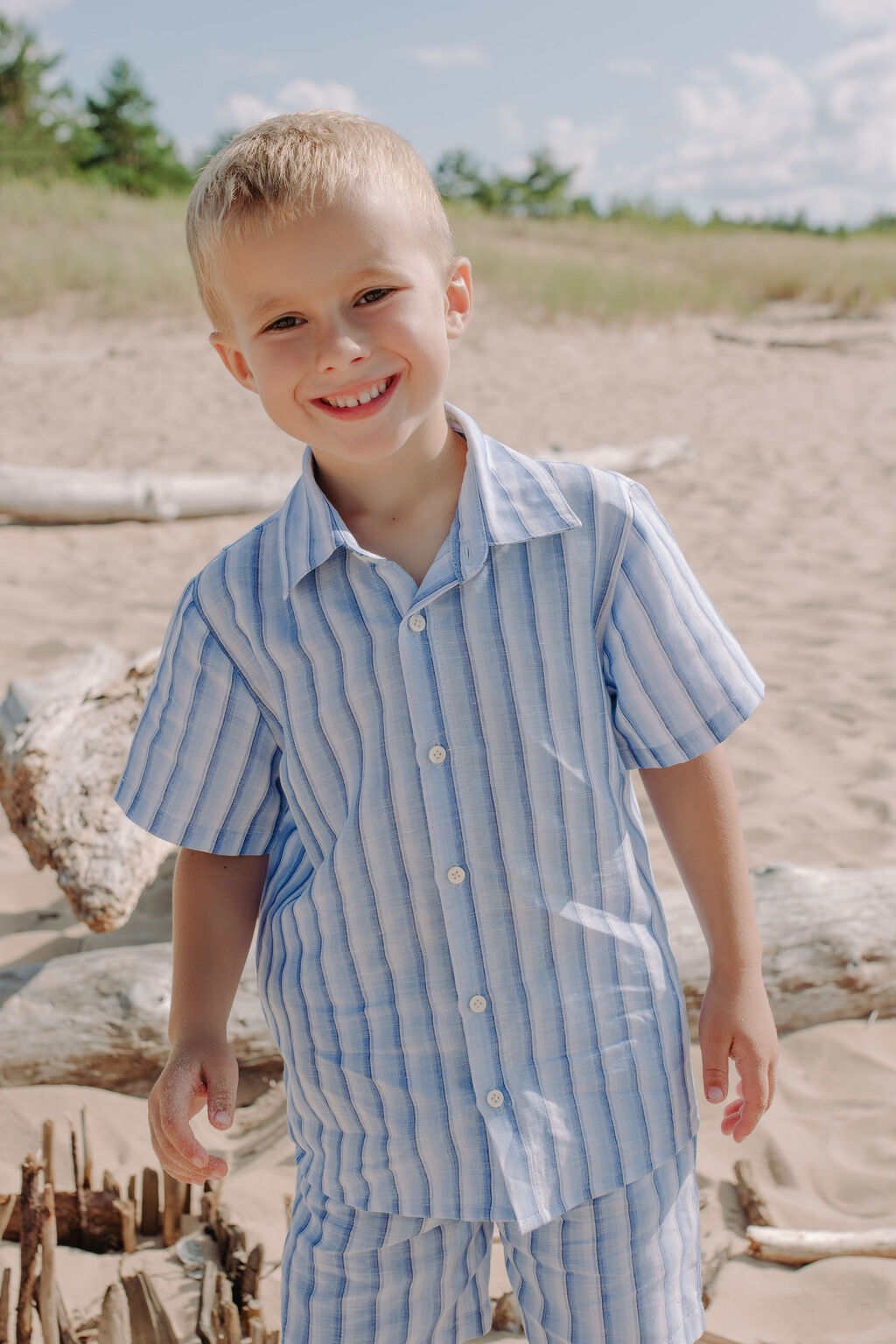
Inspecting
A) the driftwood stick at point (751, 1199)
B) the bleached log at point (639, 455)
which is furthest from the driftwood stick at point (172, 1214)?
the bleached log at point (639, 455)

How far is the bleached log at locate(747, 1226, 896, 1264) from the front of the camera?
1773 mm

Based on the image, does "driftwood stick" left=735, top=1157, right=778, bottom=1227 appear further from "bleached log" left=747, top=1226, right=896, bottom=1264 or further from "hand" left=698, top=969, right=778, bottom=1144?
"hand" left=698, top=969, right=778, bottom=1144

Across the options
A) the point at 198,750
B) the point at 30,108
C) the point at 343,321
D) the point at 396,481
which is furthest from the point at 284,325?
the point at 30,108

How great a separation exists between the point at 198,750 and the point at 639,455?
21.7 feet

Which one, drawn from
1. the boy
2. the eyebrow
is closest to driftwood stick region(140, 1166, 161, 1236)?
the boy

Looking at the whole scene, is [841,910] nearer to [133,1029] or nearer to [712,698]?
[712,698]

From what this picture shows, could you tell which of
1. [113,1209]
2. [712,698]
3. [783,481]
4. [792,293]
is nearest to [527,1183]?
[712,698]

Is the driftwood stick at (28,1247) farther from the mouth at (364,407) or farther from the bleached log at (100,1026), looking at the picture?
the mouth at (364,407)

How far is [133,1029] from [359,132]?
1.70 metres

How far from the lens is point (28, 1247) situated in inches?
61.4

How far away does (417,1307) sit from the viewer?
1.23 metres

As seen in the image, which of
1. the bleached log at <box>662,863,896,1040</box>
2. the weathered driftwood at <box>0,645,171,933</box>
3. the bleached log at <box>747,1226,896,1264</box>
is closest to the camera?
the bleached log at <box>747,1226,896,1264</box>

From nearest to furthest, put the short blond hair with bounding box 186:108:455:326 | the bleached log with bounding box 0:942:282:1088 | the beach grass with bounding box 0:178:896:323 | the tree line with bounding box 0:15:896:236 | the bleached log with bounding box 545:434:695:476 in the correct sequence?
the short blond hair with bounding box 186:108:455:326
the bleached log with bounding box 0:942:282:1088
the bleached log with bounding box 545:434:695:476
the beach grass with bounding box 0:178:896:323
the tree line with bounding box 0:15:896:236

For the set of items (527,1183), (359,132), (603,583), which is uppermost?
(359,132)
